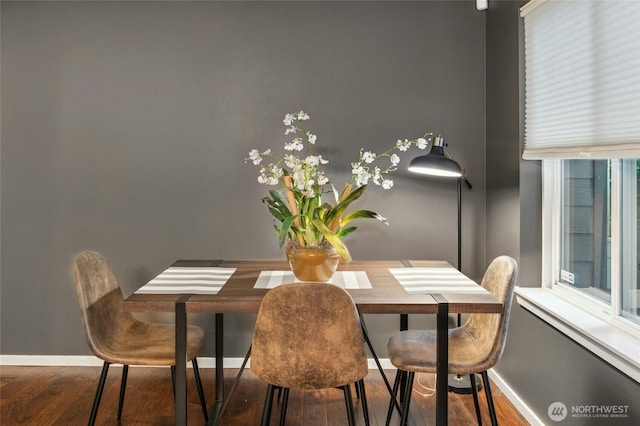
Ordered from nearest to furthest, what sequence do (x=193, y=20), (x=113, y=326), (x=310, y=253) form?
(x=310, y=253) < (x=113, y=326) < (x=193, y=20)

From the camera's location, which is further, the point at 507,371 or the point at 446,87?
the point at 446,87

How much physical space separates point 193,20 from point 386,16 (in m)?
1.22

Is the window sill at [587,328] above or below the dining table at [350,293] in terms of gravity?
below

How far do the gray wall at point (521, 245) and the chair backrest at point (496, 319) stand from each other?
34 centimetres

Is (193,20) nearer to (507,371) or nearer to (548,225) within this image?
(548,225)

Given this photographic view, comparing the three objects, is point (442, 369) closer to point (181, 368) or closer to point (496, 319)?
point (496, 319)

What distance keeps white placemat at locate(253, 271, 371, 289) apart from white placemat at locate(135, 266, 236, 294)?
167mm

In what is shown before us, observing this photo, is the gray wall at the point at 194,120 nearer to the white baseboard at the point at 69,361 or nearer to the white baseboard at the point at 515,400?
the white baseboard at the point at 69,361

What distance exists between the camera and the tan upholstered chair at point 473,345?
94.9 inches

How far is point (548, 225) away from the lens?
3031 mm

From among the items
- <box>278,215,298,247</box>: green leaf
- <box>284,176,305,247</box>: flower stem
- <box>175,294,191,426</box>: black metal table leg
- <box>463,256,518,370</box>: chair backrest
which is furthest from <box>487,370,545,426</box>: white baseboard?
<box>175,294,191,426</box>: black metal table leg

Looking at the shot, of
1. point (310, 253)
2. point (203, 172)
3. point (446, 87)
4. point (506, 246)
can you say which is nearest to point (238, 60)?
point (203, 172)

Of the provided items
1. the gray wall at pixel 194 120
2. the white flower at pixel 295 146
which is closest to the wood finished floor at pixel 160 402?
the gray wall at pixel 194 120

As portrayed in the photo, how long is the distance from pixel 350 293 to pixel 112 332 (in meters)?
1.31
